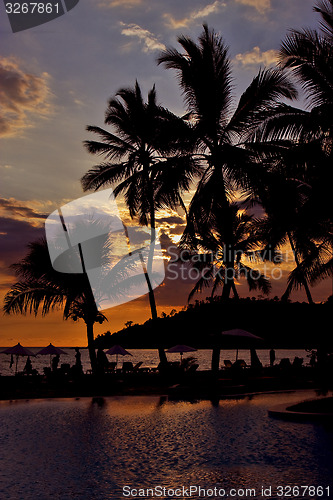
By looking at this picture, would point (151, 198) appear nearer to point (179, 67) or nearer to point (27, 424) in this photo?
point (179, 67)

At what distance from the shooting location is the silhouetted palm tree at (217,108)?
1830cm

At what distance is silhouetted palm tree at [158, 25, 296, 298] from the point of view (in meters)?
18.3

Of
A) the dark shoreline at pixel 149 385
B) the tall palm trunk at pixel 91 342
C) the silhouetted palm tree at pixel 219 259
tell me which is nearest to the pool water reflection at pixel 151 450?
the dark shoreline at pixel 149 385

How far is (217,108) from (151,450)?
1333 cm

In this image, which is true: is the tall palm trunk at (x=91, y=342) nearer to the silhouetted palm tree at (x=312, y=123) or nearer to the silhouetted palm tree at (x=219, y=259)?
the silhouetted palm tree at (x=219, y=259)

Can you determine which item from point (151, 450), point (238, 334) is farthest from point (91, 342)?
point (151, 450)

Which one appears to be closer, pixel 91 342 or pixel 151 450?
pixel 151 450

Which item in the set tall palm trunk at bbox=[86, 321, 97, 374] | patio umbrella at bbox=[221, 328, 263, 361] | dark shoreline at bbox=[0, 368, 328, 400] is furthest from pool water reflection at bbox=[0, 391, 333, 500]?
tall palm trunk at bbox=[86, 321, 97, 374]

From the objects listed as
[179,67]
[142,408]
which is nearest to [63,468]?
[142,408]

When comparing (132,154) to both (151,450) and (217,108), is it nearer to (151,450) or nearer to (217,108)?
(217,108)

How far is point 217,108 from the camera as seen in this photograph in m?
18.8

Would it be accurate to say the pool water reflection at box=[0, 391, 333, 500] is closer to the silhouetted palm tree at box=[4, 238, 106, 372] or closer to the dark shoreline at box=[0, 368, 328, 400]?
the dark shoreline at box=[0, 368, 328, 400]

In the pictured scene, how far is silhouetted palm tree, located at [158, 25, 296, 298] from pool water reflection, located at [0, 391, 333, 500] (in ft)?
25.0

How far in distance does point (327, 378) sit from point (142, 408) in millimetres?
12268
